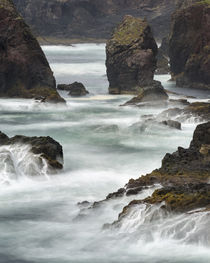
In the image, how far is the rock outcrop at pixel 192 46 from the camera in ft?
254

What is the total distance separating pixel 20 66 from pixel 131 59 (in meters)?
13.0

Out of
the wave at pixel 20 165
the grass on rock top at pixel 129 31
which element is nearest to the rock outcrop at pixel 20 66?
the grass on rock top at pixel 129 31

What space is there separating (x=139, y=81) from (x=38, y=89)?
12.2 meters

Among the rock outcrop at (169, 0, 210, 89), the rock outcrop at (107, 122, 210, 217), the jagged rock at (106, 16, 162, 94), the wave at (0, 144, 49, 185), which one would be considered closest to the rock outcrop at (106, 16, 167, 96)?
the jagged rock at (106, 16, 162, 94)

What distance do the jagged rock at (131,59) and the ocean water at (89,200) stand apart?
612 inches

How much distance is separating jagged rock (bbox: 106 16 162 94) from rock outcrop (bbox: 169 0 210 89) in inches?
233

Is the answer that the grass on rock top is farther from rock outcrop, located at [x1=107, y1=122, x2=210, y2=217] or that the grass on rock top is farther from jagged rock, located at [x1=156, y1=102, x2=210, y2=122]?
rock outcrop, located at [x1=107, y1=122, x2=210, y2=217]

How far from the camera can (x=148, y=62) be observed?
71.9 meters

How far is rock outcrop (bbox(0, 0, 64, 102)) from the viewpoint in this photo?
213 ft

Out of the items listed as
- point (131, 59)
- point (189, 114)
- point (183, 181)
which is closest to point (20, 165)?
point (183, 181)

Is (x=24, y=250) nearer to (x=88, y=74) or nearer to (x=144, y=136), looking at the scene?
(x=144, y=136)

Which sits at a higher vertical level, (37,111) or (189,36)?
(189,36)

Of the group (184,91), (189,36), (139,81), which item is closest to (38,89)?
(139,81)

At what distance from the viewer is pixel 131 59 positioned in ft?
237
